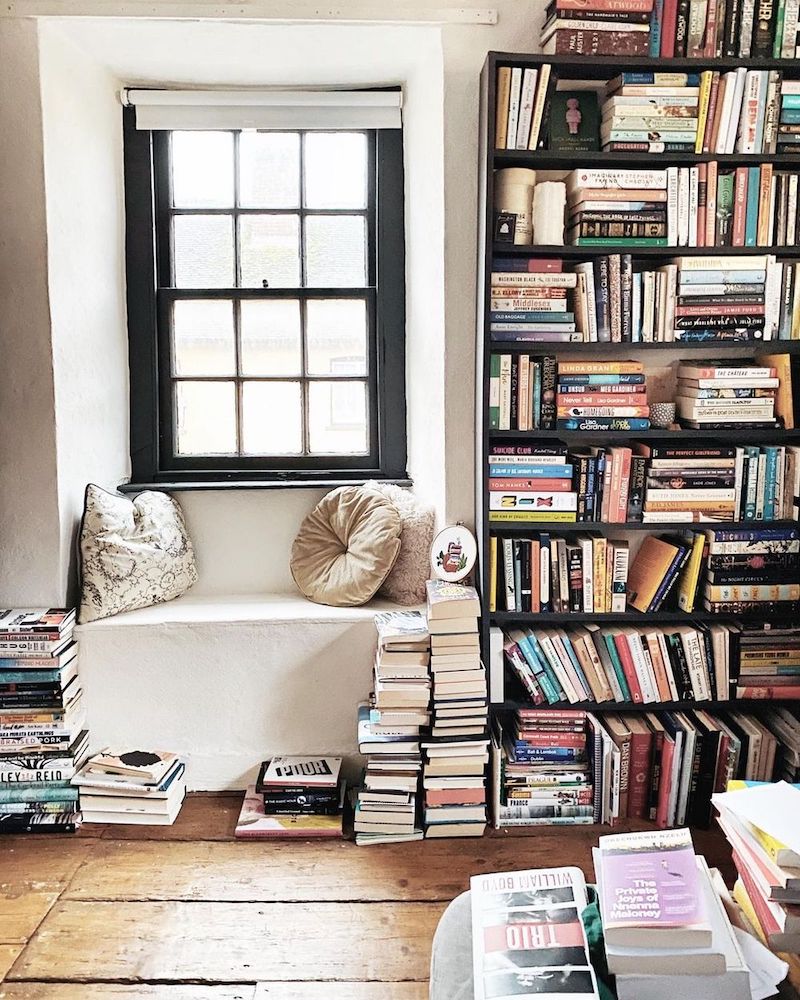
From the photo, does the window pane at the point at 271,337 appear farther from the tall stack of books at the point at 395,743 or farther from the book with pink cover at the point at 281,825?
the book with pink cover at the point at 281,825

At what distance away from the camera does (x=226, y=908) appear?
267cm

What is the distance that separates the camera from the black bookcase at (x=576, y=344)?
116 inches

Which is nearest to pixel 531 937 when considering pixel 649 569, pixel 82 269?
pixel 649 569

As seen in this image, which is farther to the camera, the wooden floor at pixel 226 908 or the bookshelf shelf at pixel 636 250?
the bookshelf shelf at pixel 636 250

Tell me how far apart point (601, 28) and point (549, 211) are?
546 mm

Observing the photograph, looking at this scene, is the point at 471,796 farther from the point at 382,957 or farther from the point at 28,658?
the point at 28,658

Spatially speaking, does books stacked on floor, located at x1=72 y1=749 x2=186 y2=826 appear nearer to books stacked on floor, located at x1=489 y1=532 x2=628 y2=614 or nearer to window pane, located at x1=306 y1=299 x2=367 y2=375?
books stacked on floor, located at x1=489 y1=532 x2=628 y2=614

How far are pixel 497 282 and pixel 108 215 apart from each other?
1532 millimetres

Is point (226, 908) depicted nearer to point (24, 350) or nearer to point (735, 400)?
point (24, 350)

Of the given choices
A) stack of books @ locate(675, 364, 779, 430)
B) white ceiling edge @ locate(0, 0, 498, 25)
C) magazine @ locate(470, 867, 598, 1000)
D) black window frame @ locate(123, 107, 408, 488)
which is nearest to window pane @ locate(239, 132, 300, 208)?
black window frame @ locate(123, 107, 408, 488)

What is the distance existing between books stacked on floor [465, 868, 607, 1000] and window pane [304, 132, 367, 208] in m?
2.79

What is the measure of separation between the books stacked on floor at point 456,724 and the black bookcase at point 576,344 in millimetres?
138

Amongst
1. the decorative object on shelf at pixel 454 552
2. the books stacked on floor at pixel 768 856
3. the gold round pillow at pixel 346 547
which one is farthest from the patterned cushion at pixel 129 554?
the books stacked on floor at pixel 768 856

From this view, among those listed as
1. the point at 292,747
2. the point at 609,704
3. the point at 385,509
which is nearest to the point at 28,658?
the point at 292,747
